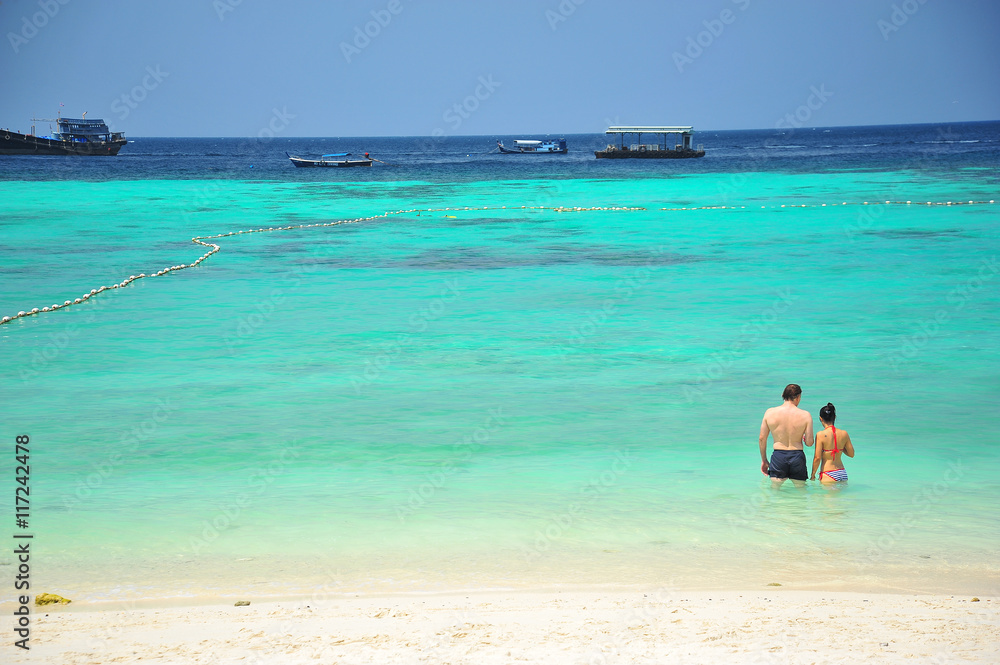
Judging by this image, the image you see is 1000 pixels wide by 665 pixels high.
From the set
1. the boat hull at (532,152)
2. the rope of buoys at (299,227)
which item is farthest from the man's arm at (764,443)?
the boat hull at (532,152)

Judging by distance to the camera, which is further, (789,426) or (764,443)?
(764,443)

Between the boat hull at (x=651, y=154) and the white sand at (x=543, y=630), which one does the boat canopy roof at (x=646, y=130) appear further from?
the white sand at (x=543, y=630)

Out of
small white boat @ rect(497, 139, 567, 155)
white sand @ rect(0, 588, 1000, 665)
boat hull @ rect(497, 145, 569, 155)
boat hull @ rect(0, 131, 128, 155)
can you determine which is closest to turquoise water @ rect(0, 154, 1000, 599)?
white sand @ rect(0, 588, 1000, 665)

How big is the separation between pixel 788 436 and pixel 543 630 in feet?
10.5

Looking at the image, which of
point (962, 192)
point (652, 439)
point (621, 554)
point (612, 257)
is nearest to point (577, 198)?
point (962, 192)

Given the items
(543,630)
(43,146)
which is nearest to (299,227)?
(543,630)

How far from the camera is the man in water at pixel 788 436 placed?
23.8ft

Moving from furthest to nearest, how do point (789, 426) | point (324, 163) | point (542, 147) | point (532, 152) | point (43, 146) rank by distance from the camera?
point (532, 152) → point (542, 147) → point (43, 146) → point (324, 163) → point (789, 426)

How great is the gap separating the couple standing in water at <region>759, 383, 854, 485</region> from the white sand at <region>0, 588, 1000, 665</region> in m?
1.93

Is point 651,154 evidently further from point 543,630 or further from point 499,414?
point 543,630

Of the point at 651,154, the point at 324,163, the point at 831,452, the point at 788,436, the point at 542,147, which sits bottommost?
the point at 831,452

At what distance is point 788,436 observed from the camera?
730 cm

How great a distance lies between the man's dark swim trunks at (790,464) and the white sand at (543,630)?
1919 mm

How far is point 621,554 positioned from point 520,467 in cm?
215
